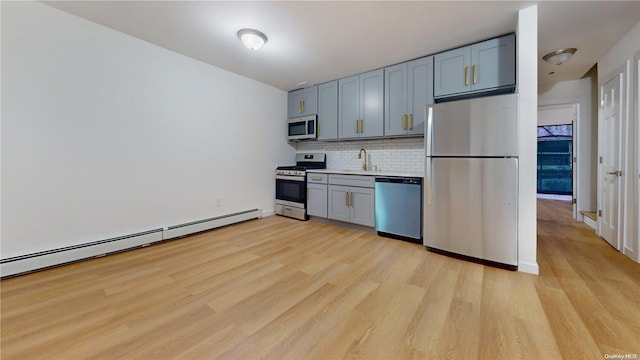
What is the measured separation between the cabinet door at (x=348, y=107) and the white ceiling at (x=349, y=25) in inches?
A: 23.2

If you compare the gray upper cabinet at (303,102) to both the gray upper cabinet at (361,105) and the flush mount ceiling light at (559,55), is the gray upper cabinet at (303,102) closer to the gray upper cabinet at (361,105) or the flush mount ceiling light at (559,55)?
the gray upper cabinet at (361,105)

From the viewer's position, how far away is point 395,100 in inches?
137

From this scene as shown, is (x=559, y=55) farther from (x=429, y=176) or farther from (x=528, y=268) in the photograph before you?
(x=528, y=268)

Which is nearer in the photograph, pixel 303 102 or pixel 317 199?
pixel 317 199

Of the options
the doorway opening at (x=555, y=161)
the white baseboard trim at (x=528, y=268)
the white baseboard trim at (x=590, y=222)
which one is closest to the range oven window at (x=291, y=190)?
the white baseboard trim at (x=528, y=268)

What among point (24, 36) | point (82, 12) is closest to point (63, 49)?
point (24, 36)

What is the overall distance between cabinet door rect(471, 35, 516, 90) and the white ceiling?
4.3 inches

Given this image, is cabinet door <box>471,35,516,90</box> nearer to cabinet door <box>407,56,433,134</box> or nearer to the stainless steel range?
cabinet door <box>407,56,433,134</box>

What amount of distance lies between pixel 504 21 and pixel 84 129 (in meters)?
4.41

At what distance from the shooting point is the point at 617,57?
2.84 meters

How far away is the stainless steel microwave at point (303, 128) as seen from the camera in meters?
4.42

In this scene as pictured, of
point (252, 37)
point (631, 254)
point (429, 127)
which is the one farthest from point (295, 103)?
point (631, 254)

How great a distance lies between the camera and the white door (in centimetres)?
276

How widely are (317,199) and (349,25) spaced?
2.52 meters
